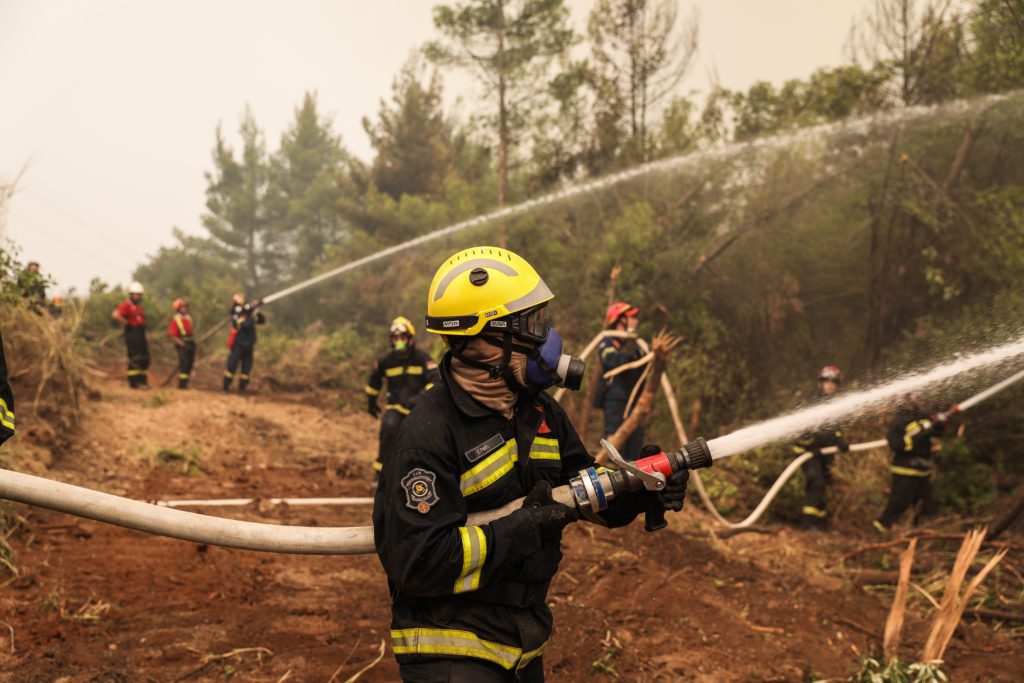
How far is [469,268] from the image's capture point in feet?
8.19

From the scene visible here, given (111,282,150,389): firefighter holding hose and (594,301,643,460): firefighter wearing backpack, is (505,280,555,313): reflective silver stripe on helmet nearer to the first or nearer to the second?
(594,301,643,460): firefighter wearing backpack

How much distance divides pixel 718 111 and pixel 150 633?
15190 mm

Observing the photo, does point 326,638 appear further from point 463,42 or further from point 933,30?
point 463,42

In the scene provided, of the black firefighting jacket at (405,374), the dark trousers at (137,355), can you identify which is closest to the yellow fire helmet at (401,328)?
the black firefighting jacket at (405,374)

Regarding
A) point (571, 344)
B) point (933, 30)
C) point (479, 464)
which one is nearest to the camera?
point (479, 464)

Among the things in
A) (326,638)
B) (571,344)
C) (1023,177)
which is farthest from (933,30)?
(326,638)

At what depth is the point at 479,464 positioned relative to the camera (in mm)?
2322

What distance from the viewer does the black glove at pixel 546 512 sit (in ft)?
7.45

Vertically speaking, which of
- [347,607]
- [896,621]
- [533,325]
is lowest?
[896,621]

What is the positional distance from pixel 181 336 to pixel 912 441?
12171 mm

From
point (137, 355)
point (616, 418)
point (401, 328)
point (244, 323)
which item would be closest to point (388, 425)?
point (401, 328)

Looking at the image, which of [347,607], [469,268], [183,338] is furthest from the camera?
[183,338]

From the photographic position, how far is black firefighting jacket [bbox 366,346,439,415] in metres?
8.06

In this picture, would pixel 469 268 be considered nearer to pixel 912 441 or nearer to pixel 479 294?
pixel 479 294
